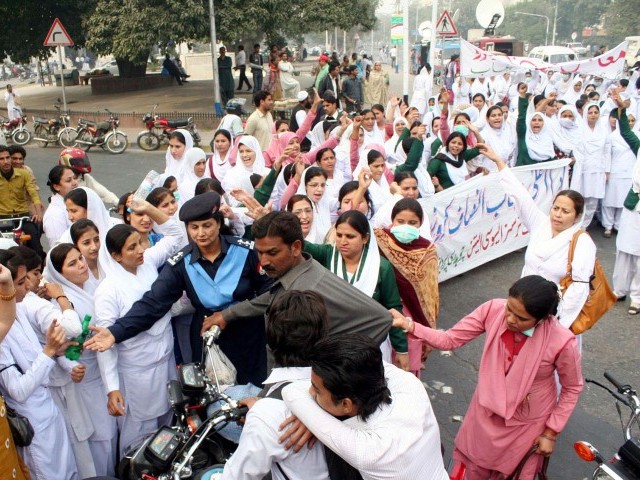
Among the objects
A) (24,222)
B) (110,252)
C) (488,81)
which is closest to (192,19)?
(488,81)

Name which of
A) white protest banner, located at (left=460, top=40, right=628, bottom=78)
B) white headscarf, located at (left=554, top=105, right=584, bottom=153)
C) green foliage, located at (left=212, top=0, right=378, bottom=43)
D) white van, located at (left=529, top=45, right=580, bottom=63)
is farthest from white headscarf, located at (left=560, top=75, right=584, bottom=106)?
white van, located at (left=529, top=45, right=580, bottom=63)

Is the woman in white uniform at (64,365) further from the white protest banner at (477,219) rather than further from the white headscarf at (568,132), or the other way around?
the white headscarf at (568,132)

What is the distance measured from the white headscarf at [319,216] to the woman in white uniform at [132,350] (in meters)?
1.58

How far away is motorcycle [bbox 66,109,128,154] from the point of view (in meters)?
15.2

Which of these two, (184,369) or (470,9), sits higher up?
(470,9)

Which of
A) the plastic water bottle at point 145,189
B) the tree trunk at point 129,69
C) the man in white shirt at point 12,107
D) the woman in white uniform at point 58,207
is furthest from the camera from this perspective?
the tree trunk at point 129,69

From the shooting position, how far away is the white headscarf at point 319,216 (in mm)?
4883

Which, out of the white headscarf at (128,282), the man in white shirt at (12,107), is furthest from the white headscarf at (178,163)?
the man in white shirt at (12,107)

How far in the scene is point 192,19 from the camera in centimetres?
1744

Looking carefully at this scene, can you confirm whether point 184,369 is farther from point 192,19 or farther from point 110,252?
point 192,19

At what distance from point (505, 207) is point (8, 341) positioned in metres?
5.99

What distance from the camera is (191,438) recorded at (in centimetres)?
258

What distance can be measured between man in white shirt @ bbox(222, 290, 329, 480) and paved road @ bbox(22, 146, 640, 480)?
2325mm

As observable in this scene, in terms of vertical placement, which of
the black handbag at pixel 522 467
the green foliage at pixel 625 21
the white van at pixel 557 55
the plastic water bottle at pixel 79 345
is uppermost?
the green foliage at pixel 625 21
